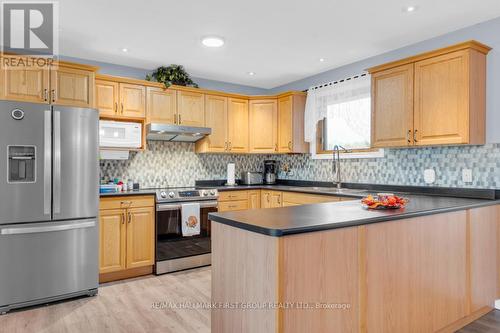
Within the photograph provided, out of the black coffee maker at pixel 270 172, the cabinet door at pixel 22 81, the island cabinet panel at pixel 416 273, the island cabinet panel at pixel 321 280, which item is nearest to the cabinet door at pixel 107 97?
the cabinet door at pixel 22 81

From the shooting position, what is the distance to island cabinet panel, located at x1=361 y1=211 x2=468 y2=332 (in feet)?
6.29

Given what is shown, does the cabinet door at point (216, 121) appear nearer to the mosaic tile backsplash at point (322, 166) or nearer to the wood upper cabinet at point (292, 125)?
A: the mosaic tile backsplash at point (322, 166)

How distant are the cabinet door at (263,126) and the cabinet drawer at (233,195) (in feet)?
2.45

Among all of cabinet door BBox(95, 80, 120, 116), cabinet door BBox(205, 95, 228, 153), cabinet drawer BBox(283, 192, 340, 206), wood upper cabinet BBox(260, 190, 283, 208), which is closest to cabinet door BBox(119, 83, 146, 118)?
cabinet door BBox(95, 80, 120, 116)

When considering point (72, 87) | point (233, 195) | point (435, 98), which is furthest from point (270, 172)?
point (72, 87)

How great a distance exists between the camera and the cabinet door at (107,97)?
376 cm

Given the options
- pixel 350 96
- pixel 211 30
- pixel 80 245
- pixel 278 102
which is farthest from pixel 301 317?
pixel 278 102

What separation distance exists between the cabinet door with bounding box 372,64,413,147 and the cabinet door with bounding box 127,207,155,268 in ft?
8.63

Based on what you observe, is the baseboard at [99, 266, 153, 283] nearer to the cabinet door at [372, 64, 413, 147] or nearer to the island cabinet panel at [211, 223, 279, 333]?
the island cabinet panel at [211, 223, 279, 333]

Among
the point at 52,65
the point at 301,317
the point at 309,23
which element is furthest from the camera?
the point at 52,65

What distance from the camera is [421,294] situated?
216 centimetres

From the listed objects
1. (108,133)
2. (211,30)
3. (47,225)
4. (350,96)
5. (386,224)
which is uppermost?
(211,30)

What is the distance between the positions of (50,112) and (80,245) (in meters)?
1.24

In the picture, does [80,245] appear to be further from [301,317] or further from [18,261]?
[301,317]
